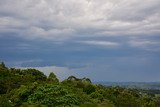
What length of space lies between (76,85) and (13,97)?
18098 mm

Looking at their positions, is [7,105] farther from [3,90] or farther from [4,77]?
[4,77]

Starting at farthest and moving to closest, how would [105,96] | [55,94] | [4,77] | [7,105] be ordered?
[4,77] → [105,96] → [55,94] → [7,105]

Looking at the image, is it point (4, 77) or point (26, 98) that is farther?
point (4, 77)

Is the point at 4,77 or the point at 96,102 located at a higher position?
the point at 4,77

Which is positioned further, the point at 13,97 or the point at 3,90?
the point at 3,90

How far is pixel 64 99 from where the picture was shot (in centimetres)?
6100

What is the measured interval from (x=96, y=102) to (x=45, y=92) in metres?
8.94

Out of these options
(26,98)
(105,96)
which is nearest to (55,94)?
(26,98)

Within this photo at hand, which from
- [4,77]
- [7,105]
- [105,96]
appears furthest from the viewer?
[4,77]

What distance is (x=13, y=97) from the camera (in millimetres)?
65938

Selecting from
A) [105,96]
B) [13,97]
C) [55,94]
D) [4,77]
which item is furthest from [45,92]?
[4,77]

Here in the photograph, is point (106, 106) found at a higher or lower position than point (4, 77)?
lower

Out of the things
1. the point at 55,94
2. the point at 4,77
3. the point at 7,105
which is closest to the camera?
the point at 7,105

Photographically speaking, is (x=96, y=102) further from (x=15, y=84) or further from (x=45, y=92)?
(x=15, y=84)
